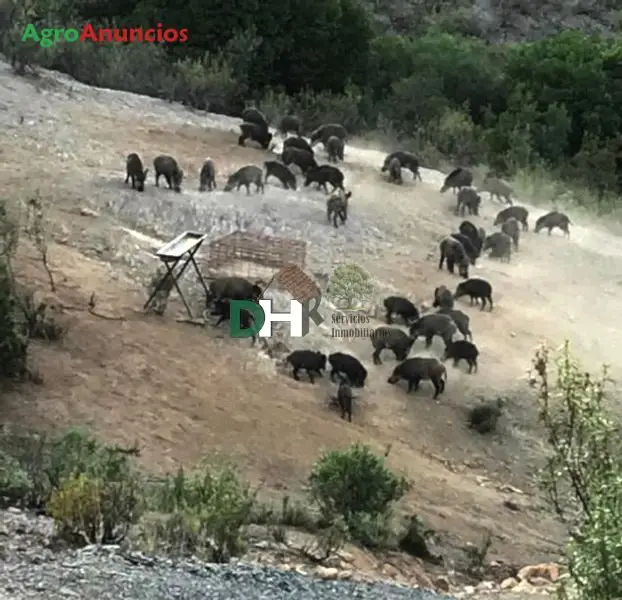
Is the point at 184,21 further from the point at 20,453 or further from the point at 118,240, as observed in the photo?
the point at 20,453

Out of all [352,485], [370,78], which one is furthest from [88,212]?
[370,78]

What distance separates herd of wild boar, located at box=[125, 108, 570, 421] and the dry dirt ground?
225mm

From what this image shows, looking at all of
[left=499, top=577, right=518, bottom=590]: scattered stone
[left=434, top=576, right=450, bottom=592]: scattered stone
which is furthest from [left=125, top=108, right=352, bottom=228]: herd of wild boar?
[left=434, top=576, right=450, bottom=592]: scattered stone

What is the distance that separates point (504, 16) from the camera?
52844mm

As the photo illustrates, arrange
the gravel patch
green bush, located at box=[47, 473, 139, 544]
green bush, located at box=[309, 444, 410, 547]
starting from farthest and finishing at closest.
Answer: green bush, located at box=[309, 444, 410, 547]
green bush, located at box=[47, 473, 139, 544]
the gravel patch

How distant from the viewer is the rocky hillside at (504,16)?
50438 mm

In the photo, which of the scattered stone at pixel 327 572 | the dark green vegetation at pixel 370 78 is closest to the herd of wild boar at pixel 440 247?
the dark green vegetation at pixel 370 78

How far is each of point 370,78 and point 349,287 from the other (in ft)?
56.6

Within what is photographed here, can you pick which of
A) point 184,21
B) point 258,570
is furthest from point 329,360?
point 184,21

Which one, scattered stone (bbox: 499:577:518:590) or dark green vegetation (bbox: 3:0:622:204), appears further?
dark green vegetation (bbox: 3:0:622:204)

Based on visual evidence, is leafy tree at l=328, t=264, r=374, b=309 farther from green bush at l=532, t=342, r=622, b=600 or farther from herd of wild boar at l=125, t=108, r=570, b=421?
green bush at l=532, t=342, r=622, b=600

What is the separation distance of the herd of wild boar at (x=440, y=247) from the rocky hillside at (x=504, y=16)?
2578 centimetres

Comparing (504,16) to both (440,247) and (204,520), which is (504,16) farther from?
(204,520)

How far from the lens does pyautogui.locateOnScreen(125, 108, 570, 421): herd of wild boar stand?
14680 mm
